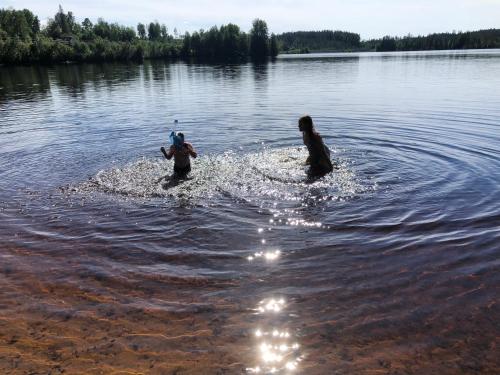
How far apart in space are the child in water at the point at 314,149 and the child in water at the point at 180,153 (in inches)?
130

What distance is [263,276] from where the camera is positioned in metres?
6.71

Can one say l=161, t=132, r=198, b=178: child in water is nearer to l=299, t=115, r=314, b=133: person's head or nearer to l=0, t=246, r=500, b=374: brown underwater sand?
l=299, t=115, r=314, b=133: person's head

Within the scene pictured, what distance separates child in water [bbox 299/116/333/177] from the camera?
11609 millimetres

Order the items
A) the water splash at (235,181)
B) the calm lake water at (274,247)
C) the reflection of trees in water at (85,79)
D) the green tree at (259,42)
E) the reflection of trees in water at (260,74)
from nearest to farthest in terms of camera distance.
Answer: the calm lake water at (274,247), the water splash at (235,181), the reflection of trees in water at (85,79), the reflection of trees in water at (260,74), the green tree at (259,42)

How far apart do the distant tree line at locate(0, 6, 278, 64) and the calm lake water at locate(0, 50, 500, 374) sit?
98.3 metres

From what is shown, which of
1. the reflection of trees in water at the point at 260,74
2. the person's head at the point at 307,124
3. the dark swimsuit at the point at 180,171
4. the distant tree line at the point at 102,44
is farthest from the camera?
the distant tree line at the point at 102,44

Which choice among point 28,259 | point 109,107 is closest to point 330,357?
point 28,259

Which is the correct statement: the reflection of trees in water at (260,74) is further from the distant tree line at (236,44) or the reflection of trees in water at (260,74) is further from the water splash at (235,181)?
the distant tree line at (236,44)

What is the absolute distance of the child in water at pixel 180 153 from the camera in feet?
38.3

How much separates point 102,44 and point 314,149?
446ft

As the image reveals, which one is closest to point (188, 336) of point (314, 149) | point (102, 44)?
point (314, 149)

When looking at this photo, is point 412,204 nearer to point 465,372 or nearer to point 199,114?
point 465,372

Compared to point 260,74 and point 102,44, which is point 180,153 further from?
point 102,44

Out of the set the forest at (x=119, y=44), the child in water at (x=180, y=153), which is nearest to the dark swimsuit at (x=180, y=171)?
the child in water at (x=180, y=153)
